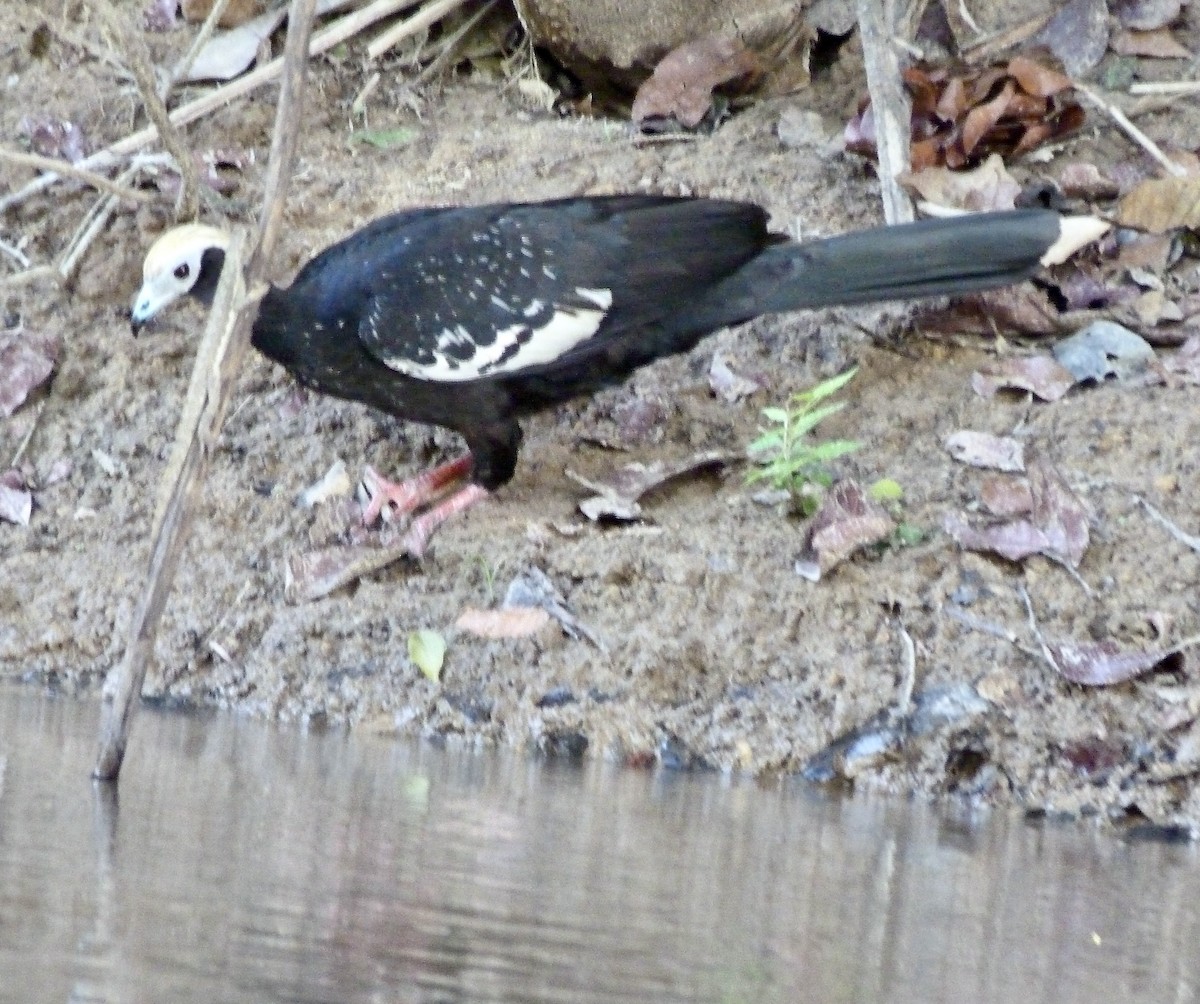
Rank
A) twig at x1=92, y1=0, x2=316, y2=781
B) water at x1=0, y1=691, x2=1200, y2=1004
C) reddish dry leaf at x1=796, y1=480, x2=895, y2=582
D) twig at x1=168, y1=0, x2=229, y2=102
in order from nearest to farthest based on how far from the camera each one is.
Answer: water at x1=0, y1=691, x2=1200, y2=1004
twig at x1=92, y1=0, x2=316, y2=781
reddish dry leaf at x1=796, y1=480, x2=895, y2=582
twig at x1=168, y1=0, x2=229, y2=102

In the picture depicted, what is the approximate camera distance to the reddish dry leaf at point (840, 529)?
5008 millimetres

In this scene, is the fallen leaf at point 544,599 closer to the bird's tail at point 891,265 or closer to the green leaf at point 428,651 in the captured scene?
the green leaf at point 428,651

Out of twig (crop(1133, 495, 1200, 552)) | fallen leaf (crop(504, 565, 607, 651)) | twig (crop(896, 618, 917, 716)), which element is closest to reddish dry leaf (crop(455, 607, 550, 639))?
fallen leaf (crop(504, 565, 607, 651))

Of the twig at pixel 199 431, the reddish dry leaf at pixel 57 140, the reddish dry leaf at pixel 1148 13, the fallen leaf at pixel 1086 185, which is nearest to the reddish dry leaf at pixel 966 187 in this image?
the fallen leaf at pixel 1086 185

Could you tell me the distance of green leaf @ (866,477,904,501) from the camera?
524cm

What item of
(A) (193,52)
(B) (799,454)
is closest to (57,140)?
(A) (193,52)

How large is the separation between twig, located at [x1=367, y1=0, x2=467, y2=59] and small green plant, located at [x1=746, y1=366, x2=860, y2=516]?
239 cm

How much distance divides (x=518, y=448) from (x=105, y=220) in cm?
176

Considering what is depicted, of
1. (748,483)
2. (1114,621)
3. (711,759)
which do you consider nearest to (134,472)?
(748,483)

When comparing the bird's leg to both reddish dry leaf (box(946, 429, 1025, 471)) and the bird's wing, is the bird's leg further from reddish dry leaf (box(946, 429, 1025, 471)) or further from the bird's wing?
reddish dry leaf (box(946, 429, 1025, 471))

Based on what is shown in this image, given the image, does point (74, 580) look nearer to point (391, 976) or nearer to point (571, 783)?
point (571, 783)

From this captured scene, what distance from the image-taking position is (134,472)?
599 cm

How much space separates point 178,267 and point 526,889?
290 cm

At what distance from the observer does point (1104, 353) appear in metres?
5.71
